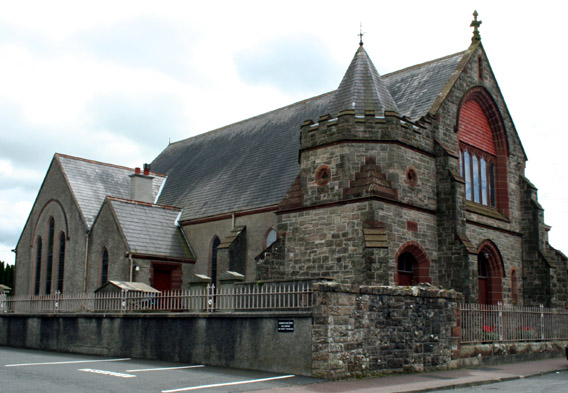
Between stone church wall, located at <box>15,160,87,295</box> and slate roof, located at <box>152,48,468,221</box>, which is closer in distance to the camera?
slate roof, located at <box>152,48,468,221</box>

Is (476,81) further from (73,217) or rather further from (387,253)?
(73,217)

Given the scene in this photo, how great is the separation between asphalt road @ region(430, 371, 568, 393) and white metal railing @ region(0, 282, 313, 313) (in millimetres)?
4068

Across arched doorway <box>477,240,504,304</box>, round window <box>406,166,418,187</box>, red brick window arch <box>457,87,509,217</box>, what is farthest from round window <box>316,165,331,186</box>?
arched doorway <box>477,240,504,304</box>

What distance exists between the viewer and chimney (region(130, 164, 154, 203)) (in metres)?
A: 34.8

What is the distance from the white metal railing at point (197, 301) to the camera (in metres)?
15.1

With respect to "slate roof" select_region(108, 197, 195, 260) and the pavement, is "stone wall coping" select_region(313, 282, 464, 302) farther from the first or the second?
"slate roof" select_region(108, 197, 195, 260)

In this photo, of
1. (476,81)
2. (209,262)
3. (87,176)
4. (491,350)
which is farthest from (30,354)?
(476,81)

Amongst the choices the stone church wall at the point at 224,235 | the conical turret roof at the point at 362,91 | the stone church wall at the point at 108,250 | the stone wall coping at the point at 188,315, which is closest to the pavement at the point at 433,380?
the stone wall coping at the point at 188,315

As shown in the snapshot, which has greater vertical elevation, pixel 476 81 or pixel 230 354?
pixel 476 81

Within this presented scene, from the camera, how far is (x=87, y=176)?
3438 cm

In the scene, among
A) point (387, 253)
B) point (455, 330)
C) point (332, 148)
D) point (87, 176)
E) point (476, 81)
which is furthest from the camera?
point (87, 176)

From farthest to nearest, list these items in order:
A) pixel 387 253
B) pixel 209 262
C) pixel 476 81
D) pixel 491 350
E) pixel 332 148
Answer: pixel 209 262
pixel 476 81
pixel 332 148
pixel 387 253
pixel 491 350

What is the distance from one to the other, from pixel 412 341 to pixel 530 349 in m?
7.60

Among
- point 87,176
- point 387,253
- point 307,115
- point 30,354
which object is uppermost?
point 307,115
